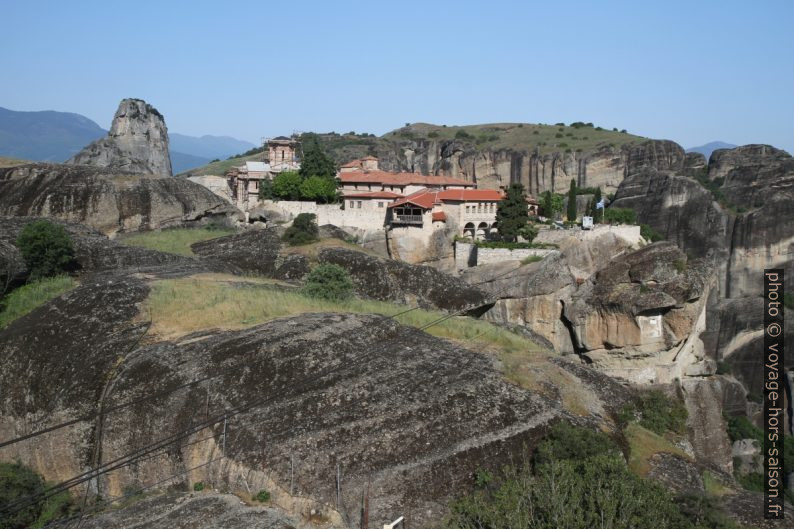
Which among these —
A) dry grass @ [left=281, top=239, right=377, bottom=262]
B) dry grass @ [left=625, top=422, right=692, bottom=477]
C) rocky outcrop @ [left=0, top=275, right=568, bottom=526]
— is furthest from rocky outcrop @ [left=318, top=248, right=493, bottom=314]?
dry grass @ [left=625, top=422, right=692, bottom=477]

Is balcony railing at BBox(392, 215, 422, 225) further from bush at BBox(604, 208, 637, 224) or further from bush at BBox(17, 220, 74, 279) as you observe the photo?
bush at BBox(17, 220, 74, 279)

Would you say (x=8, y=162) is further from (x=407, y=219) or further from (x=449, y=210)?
(x=449, y=210)

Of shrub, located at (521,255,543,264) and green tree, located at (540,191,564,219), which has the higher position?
green tree, located at (540,191,564,219)

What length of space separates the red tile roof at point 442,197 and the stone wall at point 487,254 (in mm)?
3938

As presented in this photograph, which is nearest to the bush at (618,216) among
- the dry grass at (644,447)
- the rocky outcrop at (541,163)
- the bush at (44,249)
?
the rocky outcrop at (541,163)

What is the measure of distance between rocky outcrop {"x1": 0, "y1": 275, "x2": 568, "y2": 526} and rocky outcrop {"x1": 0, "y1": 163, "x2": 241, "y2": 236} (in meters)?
22.5

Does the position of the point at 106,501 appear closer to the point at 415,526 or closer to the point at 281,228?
the point at 415,526

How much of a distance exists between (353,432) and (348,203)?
35.2 meters

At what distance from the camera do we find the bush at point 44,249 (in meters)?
36.3

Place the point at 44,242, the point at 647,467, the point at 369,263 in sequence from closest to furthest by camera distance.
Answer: the point at 647,467
the point at 44,242
the point at 369,263

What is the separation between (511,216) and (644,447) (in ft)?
95.5

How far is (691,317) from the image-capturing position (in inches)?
1709

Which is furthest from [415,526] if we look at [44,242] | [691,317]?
[691,317]

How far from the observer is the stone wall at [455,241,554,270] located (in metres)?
49.2
